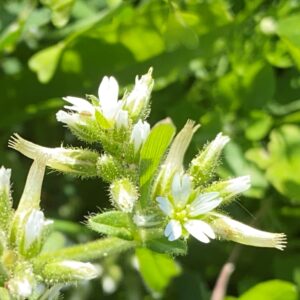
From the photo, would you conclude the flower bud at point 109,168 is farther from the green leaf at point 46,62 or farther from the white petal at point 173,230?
the green leaf at point 46,62

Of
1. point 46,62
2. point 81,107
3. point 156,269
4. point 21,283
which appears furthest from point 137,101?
point 46,62

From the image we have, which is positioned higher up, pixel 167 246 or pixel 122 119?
pixel 122 119

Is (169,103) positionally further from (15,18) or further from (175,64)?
(15,18)

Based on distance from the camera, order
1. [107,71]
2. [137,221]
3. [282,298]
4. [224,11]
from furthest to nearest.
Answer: [107,71] → [224,11] → [282,298] → [137,221]

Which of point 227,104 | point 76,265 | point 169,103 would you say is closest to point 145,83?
point 76,265

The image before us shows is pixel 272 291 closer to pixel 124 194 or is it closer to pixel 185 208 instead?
pixel 185 208
